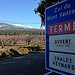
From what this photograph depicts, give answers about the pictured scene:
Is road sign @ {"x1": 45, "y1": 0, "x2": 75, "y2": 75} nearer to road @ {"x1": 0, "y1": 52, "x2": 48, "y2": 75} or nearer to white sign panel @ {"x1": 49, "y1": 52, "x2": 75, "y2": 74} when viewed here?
white sign panel @ {"x1": 49, "y1": 52, "x2": 75, "y2": 74}

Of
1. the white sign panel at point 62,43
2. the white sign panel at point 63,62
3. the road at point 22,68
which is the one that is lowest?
the road at point 22,68

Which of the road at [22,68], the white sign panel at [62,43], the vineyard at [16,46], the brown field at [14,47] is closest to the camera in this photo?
the white sign panel at [62,43]

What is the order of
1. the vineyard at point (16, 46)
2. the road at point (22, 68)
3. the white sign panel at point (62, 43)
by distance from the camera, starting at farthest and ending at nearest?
1. the vineyard at point (16, 46)
2. the road at point (22, 68)
3. the white sign panel at point (62, 43)

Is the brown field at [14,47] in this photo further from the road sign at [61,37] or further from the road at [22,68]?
the road sign at [61,37]

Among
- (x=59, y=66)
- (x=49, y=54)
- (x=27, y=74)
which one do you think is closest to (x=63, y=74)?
(x=59, y=66)

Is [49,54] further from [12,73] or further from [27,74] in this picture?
[12,73]

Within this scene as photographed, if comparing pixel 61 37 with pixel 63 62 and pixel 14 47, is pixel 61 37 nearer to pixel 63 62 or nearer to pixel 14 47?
pixel 63 62

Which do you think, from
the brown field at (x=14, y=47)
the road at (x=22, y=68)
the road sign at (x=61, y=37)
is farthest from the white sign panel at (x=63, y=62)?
the brown field at (x=14, y=47)

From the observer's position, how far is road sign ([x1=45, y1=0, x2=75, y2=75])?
1.29 metres

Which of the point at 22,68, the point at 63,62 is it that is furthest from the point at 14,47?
the point at 63,62

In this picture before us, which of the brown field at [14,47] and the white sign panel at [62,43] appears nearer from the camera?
the white sign panel at [62,43]

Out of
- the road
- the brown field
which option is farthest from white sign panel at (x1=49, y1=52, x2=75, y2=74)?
the brown field

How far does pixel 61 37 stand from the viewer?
1.38m

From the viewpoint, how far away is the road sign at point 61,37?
1286 millimetres
